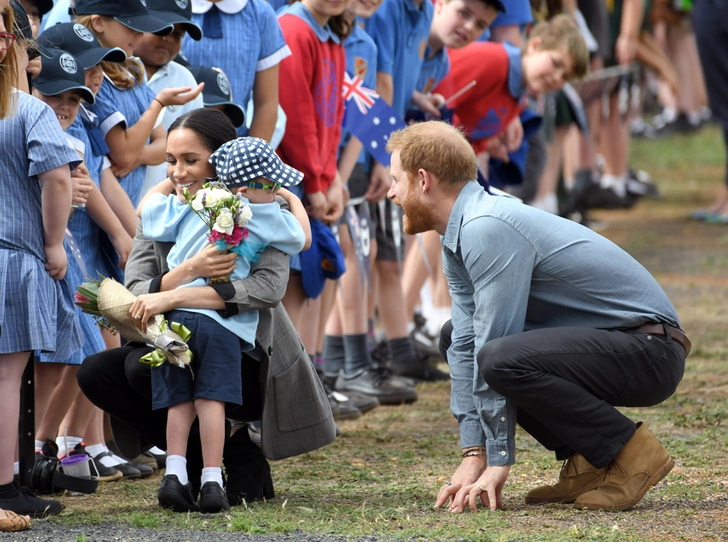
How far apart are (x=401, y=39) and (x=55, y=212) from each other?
2.82 m

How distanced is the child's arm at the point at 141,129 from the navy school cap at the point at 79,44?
215 millimetres

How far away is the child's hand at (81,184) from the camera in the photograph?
4.26m

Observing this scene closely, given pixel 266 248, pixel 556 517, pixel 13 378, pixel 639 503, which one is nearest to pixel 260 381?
pixel 266 248

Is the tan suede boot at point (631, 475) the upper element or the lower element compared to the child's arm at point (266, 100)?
lower

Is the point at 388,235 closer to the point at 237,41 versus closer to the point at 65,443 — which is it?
the point at 237,41

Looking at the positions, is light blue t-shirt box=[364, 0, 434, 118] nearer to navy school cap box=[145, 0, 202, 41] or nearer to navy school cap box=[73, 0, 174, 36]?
navy school cap box=[145, 0, 202, 41]

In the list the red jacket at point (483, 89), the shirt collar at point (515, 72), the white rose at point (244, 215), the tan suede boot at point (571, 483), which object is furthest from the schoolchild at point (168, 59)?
the shirt collar at point (515, 72)

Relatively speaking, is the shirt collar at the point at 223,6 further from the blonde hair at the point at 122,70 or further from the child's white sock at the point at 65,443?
the child's white sock at the point at 65,443

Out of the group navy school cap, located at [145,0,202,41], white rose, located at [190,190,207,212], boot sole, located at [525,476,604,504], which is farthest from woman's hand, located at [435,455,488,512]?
navy school cap, located at [145,0,202,41]

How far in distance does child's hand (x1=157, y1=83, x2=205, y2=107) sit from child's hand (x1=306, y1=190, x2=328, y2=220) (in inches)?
39.1

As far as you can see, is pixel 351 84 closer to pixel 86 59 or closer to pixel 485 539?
pixel 86 59

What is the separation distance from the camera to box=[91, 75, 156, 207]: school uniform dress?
4.51 meters

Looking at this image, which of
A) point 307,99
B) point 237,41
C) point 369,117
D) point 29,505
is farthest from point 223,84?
point 29,505

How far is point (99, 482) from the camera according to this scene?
450 centimetres
